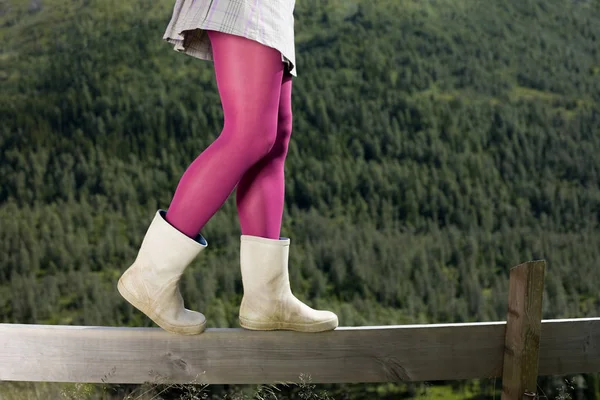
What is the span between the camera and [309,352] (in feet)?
5.07

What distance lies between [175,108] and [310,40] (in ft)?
9.06

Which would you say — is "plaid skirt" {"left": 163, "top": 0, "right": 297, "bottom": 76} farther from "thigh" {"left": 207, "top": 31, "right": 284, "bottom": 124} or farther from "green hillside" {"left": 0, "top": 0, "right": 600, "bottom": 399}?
"green hillside" {"left": 0, "top": 0, "right": 600, "bottom": 399}

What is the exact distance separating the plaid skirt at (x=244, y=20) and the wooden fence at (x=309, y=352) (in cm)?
59

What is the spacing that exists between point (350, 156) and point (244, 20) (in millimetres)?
10047

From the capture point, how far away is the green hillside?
933 cm

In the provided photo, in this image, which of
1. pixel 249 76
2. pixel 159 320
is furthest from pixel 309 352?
pixel 249 76

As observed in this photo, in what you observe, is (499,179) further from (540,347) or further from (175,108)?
(540,347)

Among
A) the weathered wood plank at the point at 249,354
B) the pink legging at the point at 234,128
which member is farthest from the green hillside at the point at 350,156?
the pink legging at the point at 234,128

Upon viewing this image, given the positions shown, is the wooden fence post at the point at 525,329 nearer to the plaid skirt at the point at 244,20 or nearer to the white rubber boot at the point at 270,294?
the white rubber boot at the point at 270,294

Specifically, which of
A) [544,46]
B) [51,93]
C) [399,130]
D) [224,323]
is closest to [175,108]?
[51,93]

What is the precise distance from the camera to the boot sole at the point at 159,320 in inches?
57.0

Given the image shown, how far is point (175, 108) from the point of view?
1134 cm

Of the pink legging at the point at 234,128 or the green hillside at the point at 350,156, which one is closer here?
→ the pink legging at the point at 234,128

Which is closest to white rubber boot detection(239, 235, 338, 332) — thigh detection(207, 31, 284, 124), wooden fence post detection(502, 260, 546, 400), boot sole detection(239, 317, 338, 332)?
boot sole detection(239, 317, 338, 332)
